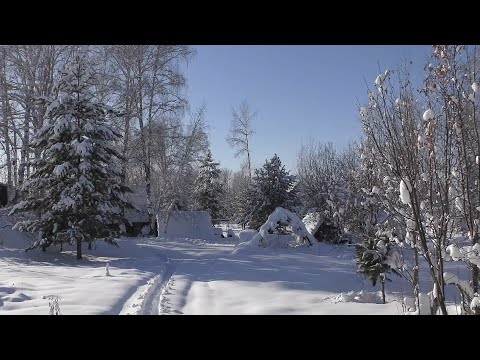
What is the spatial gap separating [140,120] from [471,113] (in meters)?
21.7

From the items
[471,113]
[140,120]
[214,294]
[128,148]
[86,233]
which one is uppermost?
[140,120]

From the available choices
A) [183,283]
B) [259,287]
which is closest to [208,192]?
[183,283]

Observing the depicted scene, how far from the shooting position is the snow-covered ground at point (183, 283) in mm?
6949

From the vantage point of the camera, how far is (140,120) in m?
24.2

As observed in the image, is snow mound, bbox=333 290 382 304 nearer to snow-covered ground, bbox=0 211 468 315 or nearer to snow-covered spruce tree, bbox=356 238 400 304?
snow-covered ground, bbox=0 211 468 315

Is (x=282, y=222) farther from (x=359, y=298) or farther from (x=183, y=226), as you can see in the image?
(x=359, y=298)

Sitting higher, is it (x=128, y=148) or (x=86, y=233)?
(x=128, y=148)

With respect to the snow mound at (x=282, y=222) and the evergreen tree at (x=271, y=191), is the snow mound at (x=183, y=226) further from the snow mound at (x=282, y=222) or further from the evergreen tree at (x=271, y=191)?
the snow mound at (x=282, y=222)

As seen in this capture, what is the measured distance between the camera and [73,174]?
14.8 metres

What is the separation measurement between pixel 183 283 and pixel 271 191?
17014 mm

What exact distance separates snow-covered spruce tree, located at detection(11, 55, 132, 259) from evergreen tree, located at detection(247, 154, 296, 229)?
41.9ft
